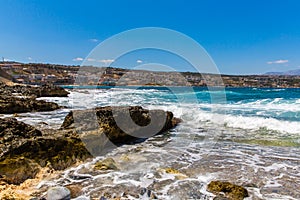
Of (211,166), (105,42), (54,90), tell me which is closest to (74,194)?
(211,166)

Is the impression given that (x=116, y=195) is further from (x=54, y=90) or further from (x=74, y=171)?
(x=54, y=90)

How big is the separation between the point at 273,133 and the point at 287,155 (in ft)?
12.4

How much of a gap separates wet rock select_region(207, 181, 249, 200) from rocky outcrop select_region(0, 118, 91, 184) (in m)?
3.53

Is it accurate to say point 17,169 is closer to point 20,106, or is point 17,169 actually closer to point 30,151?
point 30,151

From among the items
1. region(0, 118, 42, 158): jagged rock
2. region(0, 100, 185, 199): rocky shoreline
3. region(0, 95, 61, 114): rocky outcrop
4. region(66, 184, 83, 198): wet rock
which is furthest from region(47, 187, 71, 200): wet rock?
region(0, 95, 61, 114): rocky outcrop

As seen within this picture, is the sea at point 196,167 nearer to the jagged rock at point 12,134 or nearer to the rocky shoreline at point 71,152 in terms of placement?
the rocky shoreline at point 71,152

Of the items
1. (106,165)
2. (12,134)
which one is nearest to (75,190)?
(106,165)

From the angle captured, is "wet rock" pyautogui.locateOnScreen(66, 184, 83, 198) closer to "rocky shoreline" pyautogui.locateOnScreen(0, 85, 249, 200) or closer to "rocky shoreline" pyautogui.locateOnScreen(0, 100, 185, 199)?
"rocky shoreline" pyautogui.locateOnScreen(0, 85, 249, 200)

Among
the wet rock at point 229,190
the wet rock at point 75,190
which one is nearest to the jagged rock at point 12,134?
the wet rock at point 75,190

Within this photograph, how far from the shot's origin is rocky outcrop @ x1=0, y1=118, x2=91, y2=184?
4.84m

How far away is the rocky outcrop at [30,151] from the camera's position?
484cm

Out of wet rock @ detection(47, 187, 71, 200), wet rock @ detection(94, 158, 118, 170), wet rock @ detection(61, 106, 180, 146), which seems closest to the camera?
wet rock @ detection(47, 187, 71, 200)

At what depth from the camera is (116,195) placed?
→ 440 centimetres

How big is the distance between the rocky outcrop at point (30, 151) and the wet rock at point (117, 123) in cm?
78
